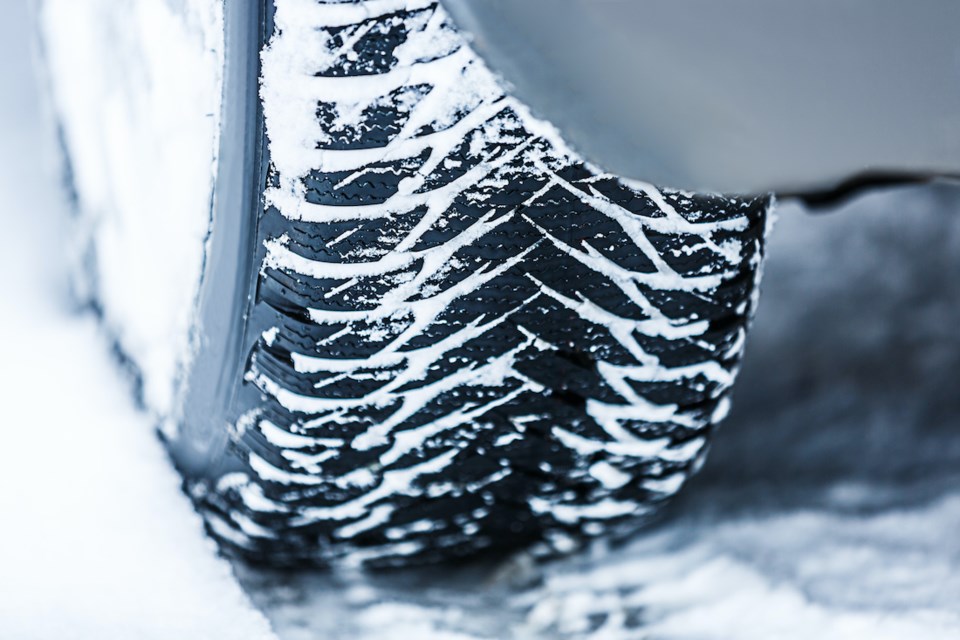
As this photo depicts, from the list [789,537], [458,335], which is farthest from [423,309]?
[789,537]

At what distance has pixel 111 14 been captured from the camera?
519mm

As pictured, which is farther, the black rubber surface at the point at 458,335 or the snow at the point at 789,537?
the snow at the point at 789,537

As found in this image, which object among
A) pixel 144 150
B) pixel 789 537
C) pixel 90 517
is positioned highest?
pixel 144 150

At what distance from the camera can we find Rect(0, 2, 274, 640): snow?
532mm

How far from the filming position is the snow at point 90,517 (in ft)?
1.75

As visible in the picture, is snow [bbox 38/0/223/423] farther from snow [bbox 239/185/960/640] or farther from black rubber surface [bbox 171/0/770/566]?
snow [bbox 239/185/960/640]

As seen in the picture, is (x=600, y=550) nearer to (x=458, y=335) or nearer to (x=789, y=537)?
(x=789, y=537)

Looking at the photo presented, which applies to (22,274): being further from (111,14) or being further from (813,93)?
(813,93)

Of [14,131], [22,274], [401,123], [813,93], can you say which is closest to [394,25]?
[401,123]

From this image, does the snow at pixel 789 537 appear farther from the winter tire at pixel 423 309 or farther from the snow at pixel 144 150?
the snow at pixel 144 150

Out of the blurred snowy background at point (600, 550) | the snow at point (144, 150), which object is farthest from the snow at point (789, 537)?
the snow at point (144, 150)

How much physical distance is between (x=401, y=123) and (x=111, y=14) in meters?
0.22

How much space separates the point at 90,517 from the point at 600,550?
308 mm

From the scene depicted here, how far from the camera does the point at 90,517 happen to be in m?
0.57
